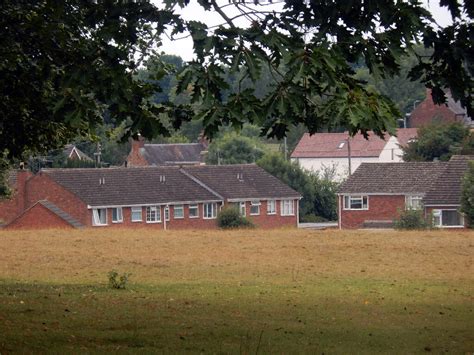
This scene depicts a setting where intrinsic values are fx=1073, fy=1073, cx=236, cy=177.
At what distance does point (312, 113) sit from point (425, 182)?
→ 68405 mm

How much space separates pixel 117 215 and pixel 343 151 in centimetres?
3959

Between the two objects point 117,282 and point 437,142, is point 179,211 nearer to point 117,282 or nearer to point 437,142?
point 437,142

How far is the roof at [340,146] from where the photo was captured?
11338cm

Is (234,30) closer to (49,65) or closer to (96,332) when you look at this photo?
(49,65)

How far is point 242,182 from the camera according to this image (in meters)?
88.9

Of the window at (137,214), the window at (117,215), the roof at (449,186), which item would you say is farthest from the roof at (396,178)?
the window at (117,215)

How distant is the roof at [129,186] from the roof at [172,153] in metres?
36.4

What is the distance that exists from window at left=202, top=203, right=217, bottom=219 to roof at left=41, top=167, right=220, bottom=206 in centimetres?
69

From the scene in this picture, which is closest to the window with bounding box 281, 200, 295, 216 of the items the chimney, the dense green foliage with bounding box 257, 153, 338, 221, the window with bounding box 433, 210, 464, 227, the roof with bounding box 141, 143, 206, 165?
the dense green foliage with bounding box 257, 153, 338, 221

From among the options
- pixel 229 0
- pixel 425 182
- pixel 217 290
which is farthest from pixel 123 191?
pixel 229 0

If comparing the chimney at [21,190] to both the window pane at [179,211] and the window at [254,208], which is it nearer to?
the window pane at [179,211]

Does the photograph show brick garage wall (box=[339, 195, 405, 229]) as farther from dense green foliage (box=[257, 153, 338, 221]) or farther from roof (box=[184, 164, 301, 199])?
dense green foliage (box=[257, 153, 338, 221])

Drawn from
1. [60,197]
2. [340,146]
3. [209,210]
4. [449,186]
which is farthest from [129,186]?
[340,146]

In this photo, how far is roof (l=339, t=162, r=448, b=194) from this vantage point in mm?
79562
